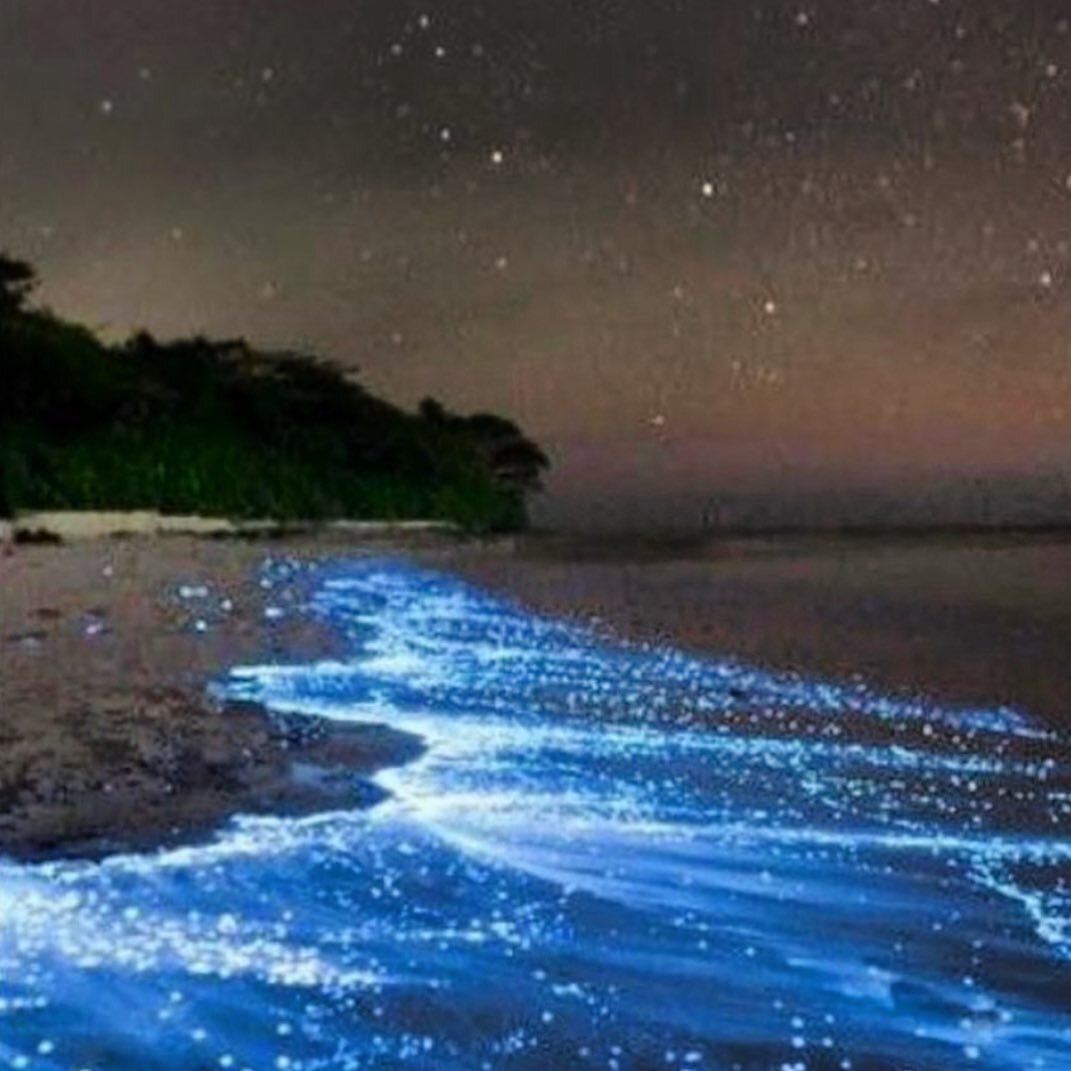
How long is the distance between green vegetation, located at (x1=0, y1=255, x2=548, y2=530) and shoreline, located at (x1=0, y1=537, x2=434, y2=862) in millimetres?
40124

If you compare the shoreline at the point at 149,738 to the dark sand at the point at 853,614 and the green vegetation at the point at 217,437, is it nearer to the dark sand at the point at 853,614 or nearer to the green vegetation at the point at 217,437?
the dark sand at the point at 853,614

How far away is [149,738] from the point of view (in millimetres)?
11273

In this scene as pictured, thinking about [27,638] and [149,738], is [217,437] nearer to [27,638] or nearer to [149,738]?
[27,638]

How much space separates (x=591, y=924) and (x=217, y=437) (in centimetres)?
8832

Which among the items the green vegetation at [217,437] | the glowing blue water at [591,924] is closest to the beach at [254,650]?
the glowing blue water at [591,924]

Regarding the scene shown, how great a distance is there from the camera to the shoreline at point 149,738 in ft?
27.8

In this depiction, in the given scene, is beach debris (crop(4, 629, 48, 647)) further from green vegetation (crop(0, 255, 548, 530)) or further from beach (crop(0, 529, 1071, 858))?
green vegetation (crop(0, 255, 548, 530))

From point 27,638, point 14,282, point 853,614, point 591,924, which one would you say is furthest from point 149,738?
point 14,282

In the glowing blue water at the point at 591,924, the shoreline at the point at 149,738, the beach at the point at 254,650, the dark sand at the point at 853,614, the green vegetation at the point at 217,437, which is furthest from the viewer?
the green vegetation at the point at 217,437

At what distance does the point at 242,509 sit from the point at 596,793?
3208 inches

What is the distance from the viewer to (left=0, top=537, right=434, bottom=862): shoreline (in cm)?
846

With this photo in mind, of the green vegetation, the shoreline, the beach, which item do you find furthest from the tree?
the shoreline

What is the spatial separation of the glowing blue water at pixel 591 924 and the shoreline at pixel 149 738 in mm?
422

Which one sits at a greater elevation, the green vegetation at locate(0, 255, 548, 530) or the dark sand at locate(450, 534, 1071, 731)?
the green vegetation at locate(0, 255, 548, 530)
